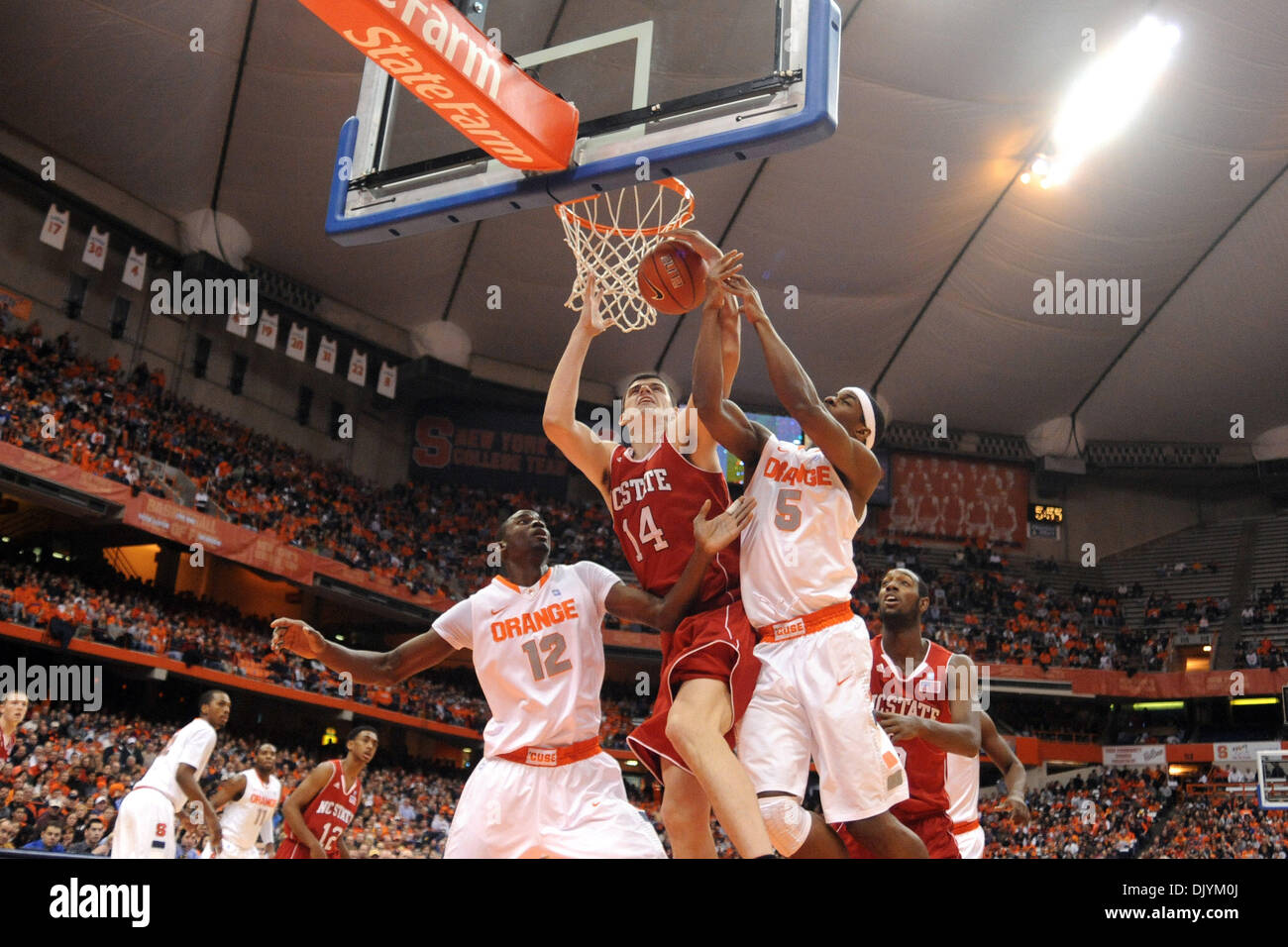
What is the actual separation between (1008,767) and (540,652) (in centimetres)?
329

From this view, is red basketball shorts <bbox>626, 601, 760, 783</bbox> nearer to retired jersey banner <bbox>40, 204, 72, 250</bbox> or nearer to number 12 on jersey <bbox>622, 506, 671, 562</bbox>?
number 12 on jersey <bbox>622, 506, 671, 562</bbox>

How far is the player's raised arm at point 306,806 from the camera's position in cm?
675

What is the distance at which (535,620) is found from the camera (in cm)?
443

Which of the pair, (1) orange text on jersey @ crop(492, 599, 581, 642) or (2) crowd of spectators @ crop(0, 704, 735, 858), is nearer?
(1) orange text on jersey @ crop(492, 599, 581, 642)

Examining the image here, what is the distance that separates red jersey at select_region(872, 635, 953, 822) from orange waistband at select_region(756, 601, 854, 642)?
45.1 inches

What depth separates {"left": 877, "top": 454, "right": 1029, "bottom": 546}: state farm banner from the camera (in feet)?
98.8

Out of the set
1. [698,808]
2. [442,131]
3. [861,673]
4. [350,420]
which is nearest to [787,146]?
[442,131]

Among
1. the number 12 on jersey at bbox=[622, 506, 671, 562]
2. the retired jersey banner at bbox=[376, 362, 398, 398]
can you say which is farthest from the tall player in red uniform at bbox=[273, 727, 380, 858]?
the retired jersey banner at bbox=[376, 362, 398, 398]

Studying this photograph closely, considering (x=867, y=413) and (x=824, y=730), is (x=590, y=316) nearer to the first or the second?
(x=867, y=413)

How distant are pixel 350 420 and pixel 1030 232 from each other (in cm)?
1537

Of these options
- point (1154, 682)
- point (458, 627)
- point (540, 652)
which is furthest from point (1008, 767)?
point (1154, 682)

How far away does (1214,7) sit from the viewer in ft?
59.7
